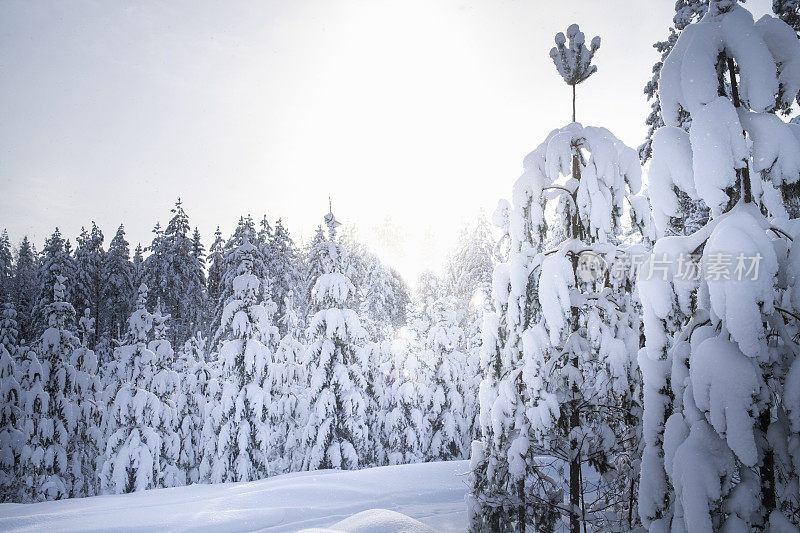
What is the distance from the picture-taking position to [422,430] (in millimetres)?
21219

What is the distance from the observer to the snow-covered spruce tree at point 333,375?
17.6m

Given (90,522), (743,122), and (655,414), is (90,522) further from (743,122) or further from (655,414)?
(743,122)

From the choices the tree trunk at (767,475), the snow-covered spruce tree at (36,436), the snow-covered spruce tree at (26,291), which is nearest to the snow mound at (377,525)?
the tree trunk at (767,475)

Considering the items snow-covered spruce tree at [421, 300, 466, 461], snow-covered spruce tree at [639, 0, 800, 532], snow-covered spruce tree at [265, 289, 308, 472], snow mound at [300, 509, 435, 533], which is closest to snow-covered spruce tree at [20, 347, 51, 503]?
snow-covered spruce tree at [265, 289, 308, 472]

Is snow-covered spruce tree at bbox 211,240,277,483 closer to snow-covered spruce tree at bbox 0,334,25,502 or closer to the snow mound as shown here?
snow-covered spruce tree at bbox 0,334,25,502

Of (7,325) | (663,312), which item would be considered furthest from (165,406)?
(663,312)

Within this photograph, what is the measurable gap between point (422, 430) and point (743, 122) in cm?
2044

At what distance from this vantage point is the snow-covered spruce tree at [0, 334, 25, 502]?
55.0 ft

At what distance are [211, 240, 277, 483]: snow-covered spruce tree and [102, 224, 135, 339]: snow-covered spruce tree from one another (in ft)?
85.8

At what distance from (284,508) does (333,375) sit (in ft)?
36.1

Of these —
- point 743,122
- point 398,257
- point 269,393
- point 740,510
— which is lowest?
point 269,393

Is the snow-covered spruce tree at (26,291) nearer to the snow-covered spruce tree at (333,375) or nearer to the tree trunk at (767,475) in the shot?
the snow-covered spruce tree at (333,375)

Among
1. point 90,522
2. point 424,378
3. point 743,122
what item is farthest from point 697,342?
point 424,378

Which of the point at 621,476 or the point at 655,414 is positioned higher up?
the point at 655,414
